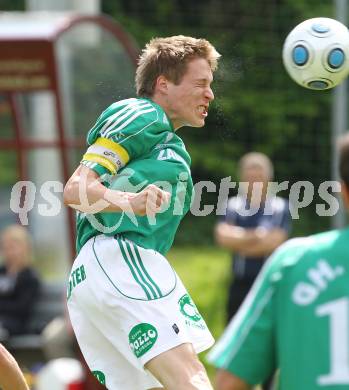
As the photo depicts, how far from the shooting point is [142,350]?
4535mm

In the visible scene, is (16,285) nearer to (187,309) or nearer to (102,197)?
(187,309)

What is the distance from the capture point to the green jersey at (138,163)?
4617 mm

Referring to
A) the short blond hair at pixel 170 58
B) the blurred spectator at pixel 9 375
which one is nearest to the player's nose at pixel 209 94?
the short blond hair at pixel 170 58

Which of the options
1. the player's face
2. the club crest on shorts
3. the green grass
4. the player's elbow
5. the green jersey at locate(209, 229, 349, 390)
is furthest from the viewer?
the green grass

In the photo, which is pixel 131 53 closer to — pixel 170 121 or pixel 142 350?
pixel 170 121

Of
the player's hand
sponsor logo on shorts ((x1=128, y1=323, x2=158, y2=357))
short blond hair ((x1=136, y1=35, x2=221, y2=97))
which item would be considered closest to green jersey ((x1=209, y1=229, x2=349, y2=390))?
the player's hand

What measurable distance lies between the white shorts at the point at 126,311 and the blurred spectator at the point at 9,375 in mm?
296

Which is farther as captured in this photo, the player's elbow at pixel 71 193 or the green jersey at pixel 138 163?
the green jersey at pixel 138 163

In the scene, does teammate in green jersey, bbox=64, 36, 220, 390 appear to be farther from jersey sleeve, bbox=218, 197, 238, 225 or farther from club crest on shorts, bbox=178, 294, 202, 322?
jersey sleeve, bbox=218, 197, 238, 225

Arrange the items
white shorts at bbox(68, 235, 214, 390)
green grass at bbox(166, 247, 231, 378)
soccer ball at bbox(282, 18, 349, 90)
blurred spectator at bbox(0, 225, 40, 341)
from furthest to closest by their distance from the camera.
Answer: green grass at bbox(166, 247, 231, 378)
blurred spectator at bbox(0, 225, 40, 341)
soccer ball at bbox(282, 18, 349, 90)
white shorts at bbox(68, 235, 214, 390)

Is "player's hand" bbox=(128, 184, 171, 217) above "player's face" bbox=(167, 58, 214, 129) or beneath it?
beneath

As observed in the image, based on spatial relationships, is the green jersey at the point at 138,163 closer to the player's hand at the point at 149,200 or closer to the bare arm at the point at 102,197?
the bare arm at the point at 102,197

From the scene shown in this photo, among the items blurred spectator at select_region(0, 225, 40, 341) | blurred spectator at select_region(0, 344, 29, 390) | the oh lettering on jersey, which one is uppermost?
the oh lettering on jersey

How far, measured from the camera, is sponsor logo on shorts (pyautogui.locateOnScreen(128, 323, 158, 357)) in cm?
452
